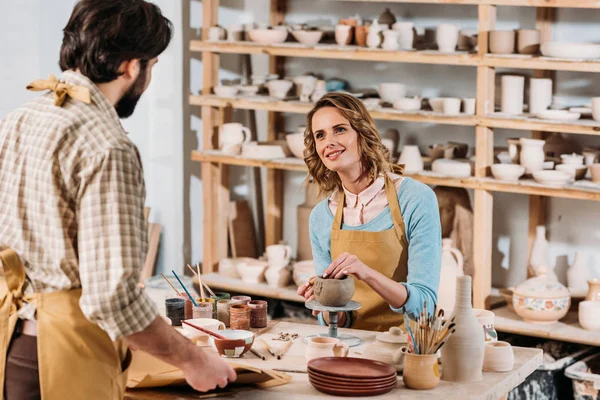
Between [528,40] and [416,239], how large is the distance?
5.77 ft

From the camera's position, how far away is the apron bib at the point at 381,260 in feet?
11.4

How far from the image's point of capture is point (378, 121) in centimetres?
556

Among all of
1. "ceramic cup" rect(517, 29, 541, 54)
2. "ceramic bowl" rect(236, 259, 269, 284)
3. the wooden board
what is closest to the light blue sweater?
"ceramic cup" rect(517, 29, 541, 54)

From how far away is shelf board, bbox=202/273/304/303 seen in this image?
5.30 metres

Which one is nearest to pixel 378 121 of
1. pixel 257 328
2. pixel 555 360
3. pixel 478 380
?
pixel 555 360

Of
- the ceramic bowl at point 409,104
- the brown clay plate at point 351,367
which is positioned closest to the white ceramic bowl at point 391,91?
the ceramic bowl at point 409,104

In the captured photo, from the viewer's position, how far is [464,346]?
2.62m

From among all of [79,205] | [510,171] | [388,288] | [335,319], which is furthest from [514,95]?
[79,205]

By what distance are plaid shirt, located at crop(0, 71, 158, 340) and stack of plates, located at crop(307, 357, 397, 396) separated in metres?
0.59

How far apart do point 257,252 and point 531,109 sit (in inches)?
80.2

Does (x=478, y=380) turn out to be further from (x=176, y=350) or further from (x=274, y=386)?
(x=176, y=350)

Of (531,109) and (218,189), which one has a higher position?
(531,109)

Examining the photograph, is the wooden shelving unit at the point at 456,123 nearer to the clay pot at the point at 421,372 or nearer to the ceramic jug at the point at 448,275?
the ceramic jug at the point at 448,275

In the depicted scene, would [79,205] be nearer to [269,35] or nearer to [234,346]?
[234,346]
